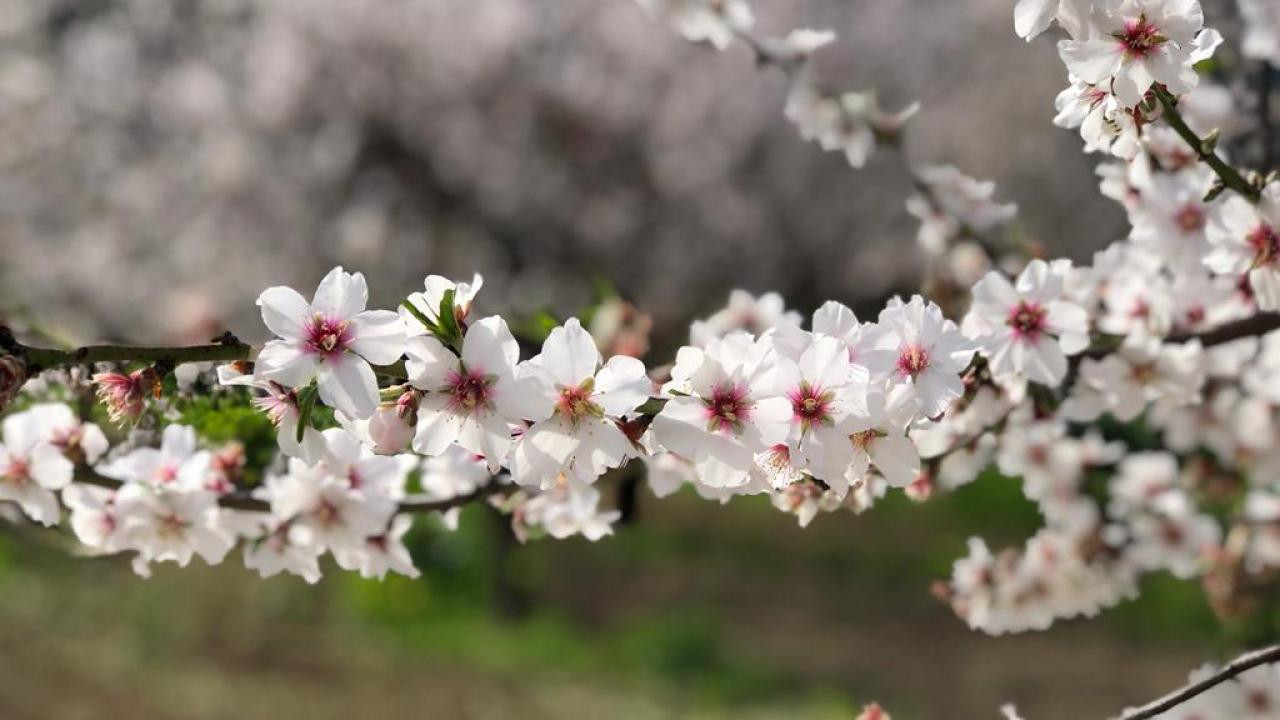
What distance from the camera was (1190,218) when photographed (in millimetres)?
1396

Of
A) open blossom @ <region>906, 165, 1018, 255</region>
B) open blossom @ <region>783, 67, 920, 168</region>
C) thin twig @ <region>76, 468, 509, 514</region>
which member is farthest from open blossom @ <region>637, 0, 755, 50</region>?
thin twig @ <region>76, 468, 509, 514</region>

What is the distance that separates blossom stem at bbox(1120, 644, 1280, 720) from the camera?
95 centimetres

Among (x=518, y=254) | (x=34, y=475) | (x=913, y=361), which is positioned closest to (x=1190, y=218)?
(x=913, y=361)

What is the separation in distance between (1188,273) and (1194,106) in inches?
9.0

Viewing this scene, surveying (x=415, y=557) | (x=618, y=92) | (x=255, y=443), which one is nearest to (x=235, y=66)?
(x=618, y=92)

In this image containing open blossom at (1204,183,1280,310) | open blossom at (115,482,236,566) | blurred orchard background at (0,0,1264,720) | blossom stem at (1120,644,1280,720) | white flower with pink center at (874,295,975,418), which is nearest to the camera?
white flower with pink center at (874,295,975,418)

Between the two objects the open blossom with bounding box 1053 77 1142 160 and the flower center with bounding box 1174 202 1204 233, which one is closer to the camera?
the open blossom with bounding box 1053 77 1142 160

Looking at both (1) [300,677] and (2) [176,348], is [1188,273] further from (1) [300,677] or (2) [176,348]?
(1) [300,677]

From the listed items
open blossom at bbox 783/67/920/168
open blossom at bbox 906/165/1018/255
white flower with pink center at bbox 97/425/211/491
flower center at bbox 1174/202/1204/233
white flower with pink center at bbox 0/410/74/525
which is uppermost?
open blossom at bbox 783/67/920/168

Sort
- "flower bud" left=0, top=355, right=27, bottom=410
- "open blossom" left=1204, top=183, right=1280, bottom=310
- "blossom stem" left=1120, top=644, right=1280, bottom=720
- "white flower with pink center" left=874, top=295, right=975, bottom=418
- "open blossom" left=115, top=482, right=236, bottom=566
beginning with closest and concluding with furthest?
"flower bud" left=0, top=355, right=27, bottom=410 < "white flower with pink center" left=874, top=295, right=975, bottom=418 < "blossom stem" left=1120, top=644, right=1280, bottom=720 < "open blossom" left=1204, top=183, right=1280, bottom=310 < "open blossom" left=115, top=482, right=236, bottom=566

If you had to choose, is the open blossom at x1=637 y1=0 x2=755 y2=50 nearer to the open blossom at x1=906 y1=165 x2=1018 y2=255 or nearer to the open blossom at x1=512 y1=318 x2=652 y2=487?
the open blossom at x1=906 y1=165 x2=1018 y2=255

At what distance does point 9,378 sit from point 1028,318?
0.81 metres

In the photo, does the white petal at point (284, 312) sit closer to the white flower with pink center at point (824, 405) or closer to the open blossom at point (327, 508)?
the white flower with pink center at point (824, 405)

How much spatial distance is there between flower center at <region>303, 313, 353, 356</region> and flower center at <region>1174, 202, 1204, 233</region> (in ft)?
3.30
